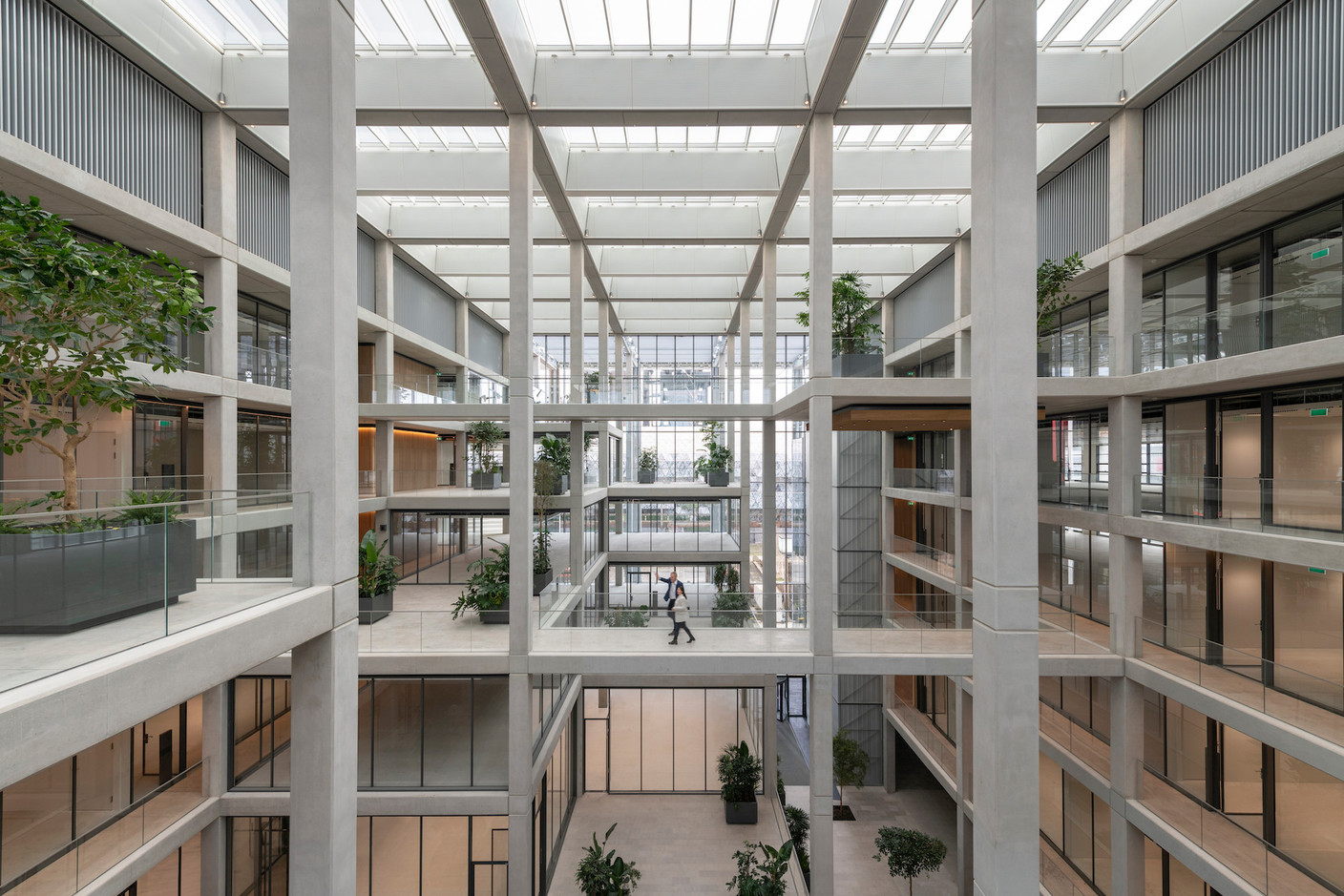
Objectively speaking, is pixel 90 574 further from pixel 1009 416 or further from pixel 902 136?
pixel 902 136

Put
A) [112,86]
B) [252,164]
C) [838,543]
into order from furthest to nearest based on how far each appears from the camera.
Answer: [838,543]
[252,164]
[112,86]

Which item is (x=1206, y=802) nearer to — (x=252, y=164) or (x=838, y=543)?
(x=838, y=543)

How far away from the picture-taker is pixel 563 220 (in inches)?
714

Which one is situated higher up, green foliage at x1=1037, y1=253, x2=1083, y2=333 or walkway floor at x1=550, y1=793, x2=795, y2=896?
green foliage at x1=1037, y1=253, x2=1083, y2=333

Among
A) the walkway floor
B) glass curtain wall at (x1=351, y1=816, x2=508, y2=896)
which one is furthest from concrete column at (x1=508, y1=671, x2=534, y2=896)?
the walkway floor

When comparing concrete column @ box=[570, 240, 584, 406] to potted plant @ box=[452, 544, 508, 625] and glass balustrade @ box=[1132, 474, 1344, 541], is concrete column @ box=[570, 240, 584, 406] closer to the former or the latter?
potted plant @ box=[452, 544, 508, 625]

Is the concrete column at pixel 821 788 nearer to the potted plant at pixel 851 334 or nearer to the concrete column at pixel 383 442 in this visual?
the potted plant at pixel 851 334

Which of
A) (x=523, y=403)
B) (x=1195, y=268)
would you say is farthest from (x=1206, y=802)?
(x=523, y=403)

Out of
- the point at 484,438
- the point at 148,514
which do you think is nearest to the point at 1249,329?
the point at 148,514

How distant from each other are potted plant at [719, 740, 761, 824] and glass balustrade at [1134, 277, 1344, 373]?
13.0m

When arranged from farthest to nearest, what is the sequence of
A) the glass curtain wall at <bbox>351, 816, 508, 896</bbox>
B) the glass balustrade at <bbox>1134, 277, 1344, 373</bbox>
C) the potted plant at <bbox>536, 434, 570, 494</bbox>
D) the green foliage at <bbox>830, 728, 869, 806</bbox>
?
the potted plant at <bbox>536, 434, 570, 494</bbox>, the green foliage at <bbox>830, 728, 869, 806</bbox>, the glass curtain wall at <bbox>351, 816, 508, 896</bbox>, the glass balustrade at <bbox>1134, 277, 1344, 373</bbox>

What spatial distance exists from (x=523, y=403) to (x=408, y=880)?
386 inches

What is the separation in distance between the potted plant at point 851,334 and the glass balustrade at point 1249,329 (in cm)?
524

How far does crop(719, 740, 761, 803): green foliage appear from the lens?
1639 centimetres
